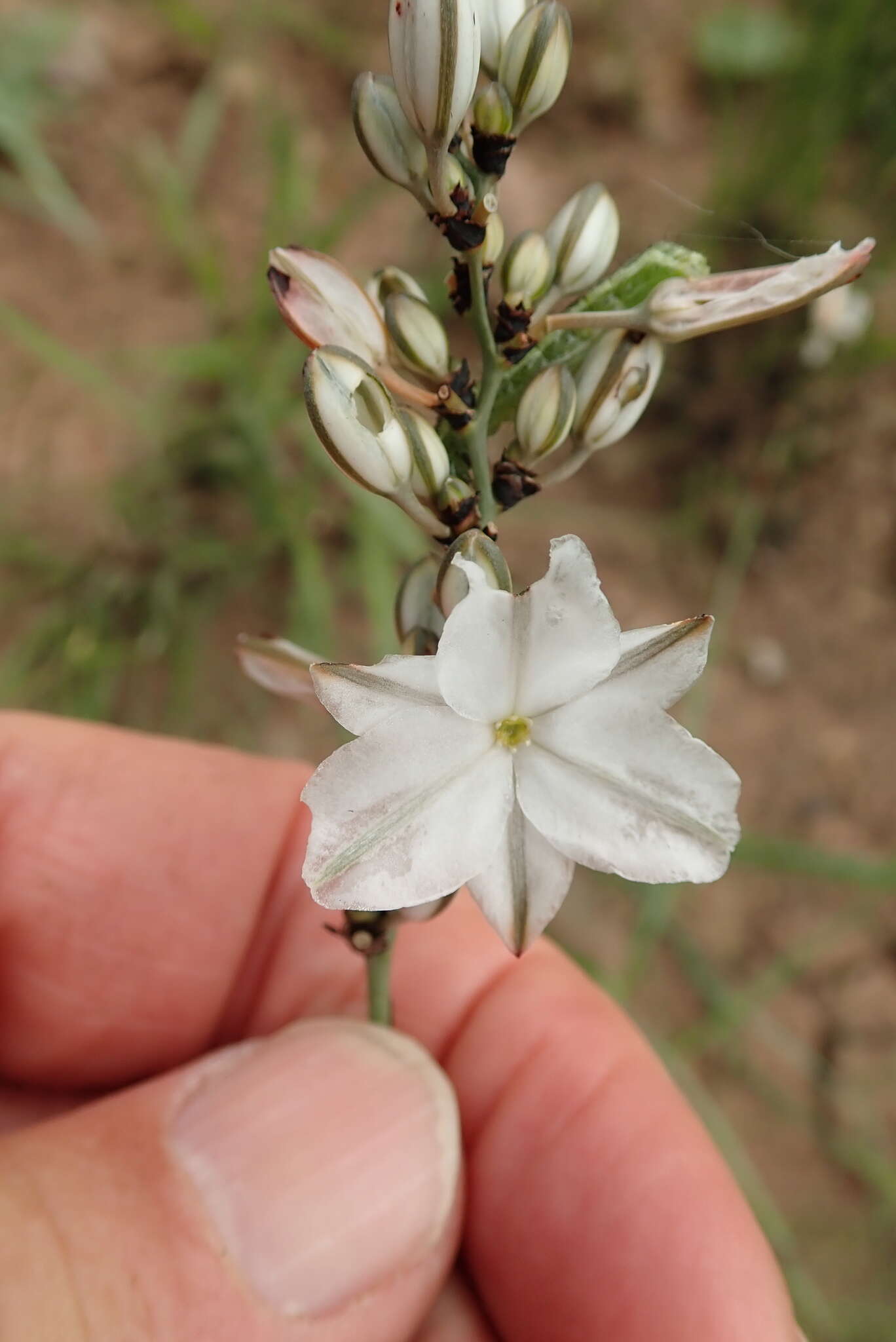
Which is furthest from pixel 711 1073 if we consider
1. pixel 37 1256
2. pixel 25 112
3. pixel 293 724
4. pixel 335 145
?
pixel 25 112

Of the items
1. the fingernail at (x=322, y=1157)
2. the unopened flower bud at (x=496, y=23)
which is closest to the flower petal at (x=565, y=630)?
the unopened flower bud at (x=496, y=23)

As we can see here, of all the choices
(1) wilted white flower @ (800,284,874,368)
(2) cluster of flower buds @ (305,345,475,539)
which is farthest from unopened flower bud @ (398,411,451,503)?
(1) wilted white flower @ (800,284,874,368)

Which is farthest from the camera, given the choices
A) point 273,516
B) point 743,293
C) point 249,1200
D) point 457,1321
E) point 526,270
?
point 273,516

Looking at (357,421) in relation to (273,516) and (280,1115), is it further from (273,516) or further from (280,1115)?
(273,516)

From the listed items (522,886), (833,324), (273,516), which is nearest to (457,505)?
(522,886)

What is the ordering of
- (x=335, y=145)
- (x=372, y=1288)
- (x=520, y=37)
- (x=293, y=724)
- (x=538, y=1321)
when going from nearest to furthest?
(x=520, y=37) → (x=372, y=1288) → (x=538, y=1321) → (x=293, y=724) → (x=335, y=145)

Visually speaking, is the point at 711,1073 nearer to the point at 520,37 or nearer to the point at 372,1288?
the point at 372,1288
